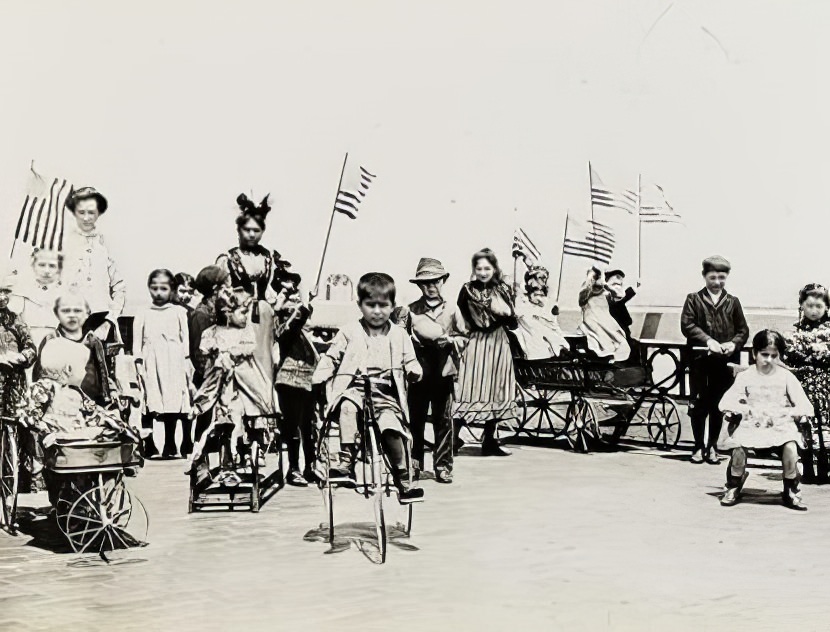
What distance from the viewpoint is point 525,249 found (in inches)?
298

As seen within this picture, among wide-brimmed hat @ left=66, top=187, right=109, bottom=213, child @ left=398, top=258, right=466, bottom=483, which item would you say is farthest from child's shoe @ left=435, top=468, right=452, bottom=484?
wide-brimmed hat @ left=66, top=187, right=109, bottom=213

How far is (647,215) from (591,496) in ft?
5.73

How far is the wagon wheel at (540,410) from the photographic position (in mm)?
8805

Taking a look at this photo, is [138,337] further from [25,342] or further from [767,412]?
[767,412]

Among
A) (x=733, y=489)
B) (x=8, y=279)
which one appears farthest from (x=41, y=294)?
(x=733, y=489)

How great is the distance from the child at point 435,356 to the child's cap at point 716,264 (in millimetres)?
1590

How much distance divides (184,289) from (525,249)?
6.97 ft

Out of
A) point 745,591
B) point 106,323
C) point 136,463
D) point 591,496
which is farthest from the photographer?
point 591,496

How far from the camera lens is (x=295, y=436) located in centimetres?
747

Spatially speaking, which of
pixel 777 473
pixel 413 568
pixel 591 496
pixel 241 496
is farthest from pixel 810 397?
pixel 241 496

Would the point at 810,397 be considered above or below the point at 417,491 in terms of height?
above

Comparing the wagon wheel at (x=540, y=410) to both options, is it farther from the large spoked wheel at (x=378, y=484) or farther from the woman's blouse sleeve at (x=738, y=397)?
the large spoked wheel at (x=378, y=484)

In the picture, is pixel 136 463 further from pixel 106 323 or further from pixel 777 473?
pixel 777 473

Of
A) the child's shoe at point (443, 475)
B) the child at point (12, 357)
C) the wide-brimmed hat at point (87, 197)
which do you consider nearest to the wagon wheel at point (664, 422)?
the child's shoe at point (443, 475)
